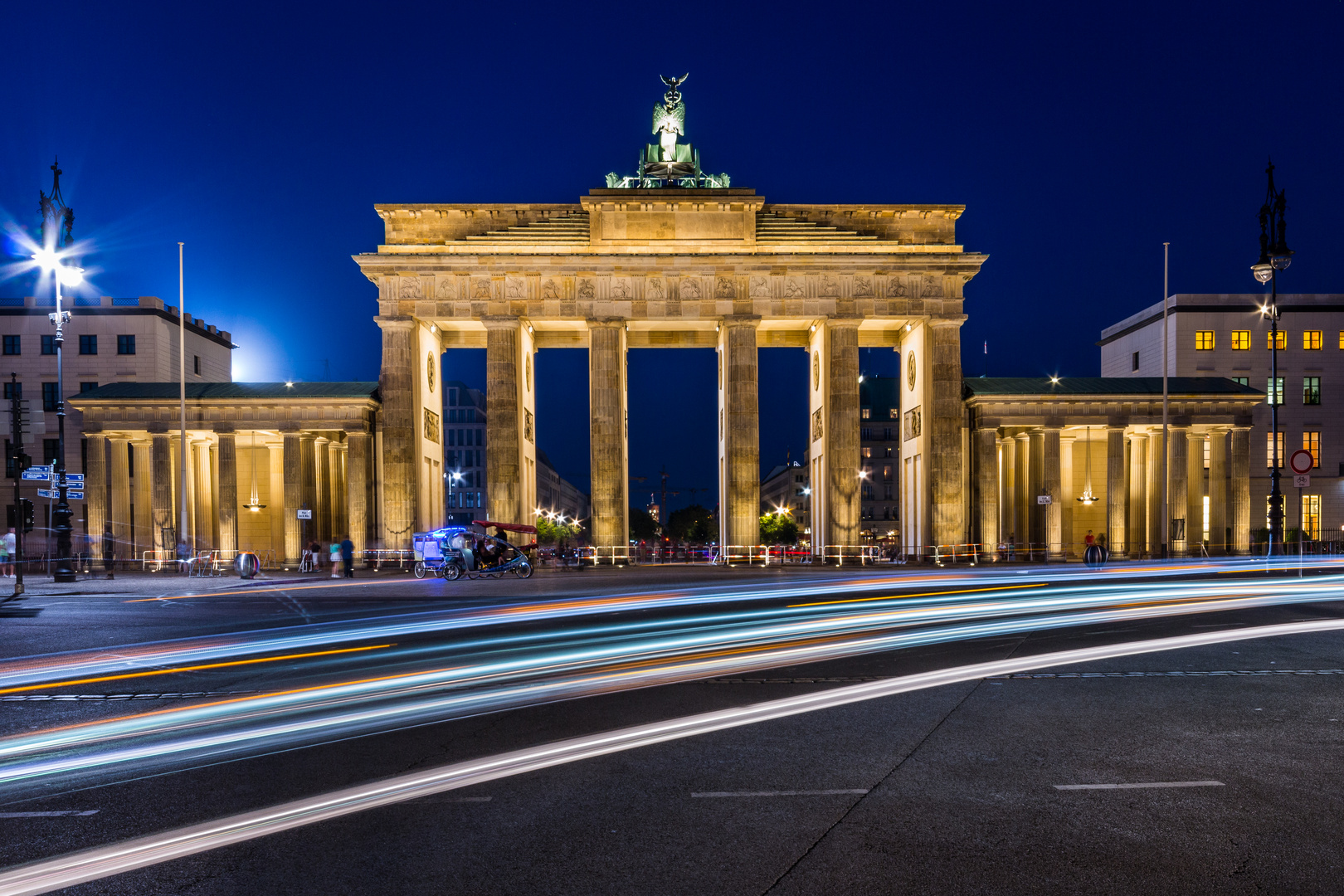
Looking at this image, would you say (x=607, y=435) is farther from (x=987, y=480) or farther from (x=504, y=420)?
(x=987, y=480)

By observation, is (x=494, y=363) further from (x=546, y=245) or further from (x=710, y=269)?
(x=710, y=269)

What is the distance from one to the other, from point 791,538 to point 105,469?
238 ft

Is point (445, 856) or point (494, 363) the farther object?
point (494, 363)

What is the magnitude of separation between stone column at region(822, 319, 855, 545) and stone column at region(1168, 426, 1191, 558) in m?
12.2

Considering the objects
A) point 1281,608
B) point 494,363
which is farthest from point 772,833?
point 494,363

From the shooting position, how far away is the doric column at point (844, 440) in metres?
44.0

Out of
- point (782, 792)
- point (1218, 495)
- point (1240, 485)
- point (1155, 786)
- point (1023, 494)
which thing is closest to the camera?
point (782, 792)

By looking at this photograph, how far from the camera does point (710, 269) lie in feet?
146

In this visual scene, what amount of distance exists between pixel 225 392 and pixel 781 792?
4650 centimetres

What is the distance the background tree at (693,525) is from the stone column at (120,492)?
107164mm

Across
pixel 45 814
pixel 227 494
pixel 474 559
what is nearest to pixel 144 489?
pixel 227 494

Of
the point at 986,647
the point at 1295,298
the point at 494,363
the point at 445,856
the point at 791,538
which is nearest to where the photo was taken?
the point at 445,856

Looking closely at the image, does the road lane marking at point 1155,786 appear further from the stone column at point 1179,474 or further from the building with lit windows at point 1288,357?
the building with lit windows at point 1288,357

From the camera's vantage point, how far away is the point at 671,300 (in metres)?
44.6
